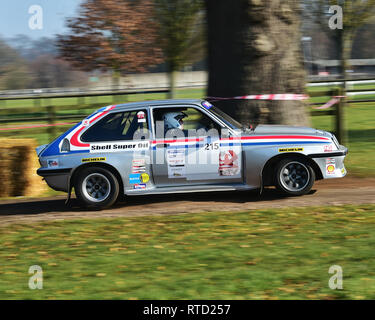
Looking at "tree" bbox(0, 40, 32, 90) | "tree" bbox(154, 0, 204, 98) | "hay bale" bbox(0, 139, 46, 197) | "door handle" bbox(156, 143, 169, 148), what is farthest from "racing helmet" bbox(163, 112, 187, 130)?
"tree" bbox(0, 40, 32, 90)

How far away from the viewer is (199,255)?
624 cm

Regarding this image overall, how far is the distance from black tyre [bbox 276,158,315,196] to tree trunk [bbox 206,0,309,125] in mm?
2151

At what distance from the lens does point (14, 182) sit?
35.5 feet

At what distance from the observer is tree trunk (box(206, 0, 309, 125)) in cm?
1047

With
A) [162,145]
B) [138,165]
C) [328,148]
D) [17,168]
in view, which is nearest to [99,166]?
[138,165]

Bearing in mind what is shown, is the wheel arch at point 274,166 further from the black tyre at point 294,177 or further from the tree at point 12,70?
the tree at point 12,70

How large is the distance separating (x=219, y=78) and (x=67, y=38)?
69.9 feet

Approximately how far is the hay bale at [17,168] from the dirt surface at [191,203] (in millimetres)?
761

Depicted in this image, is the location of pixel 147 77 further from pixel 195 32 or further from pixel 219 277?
pixel 219 277

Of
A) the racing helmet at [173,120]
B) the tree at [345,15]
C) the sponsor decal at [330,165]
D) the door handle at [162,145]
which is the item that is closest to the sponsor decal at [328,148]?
the sponsor decal at [330,165]

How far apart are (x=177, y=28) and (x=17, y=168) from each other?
1965 centimetres

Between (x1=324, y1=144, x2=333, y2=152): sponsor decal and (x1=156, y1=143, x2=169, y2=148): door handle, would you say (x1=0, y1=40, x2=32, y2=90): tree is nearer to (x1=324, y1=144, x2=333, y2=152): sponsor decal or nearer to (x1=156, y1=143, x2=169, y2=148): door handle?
(x1=156, y1=143, x2=169, y2=148): door handle

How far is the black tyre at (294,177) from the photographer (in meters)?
8.67
